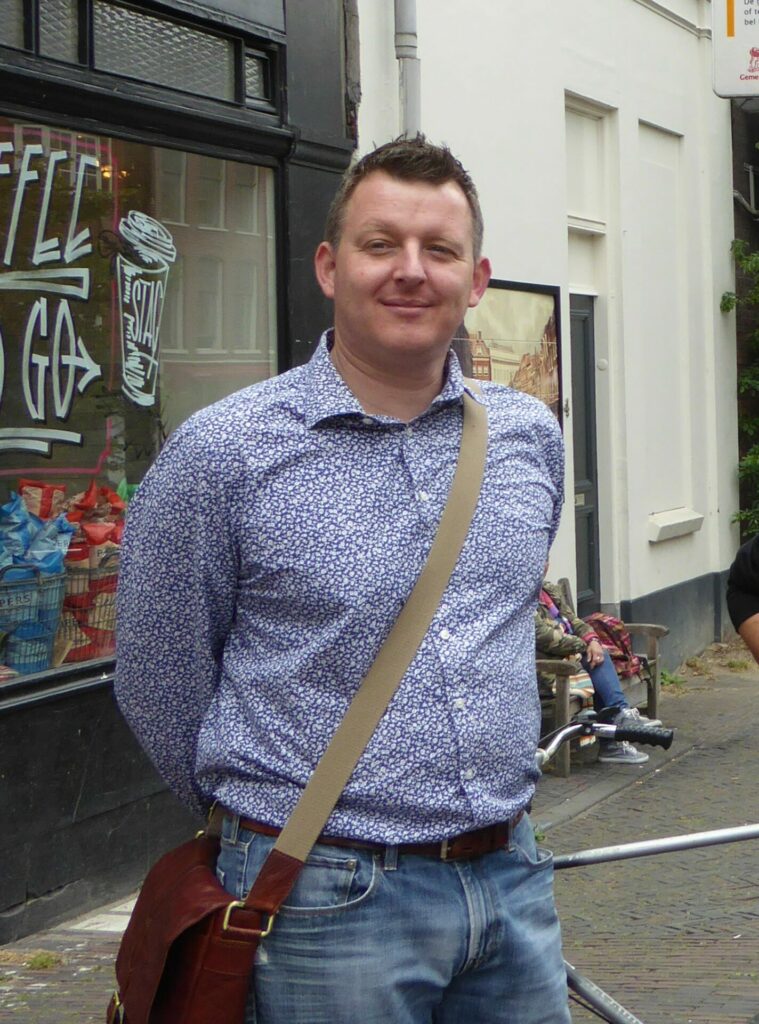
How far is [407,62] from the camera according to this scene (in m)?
7.68

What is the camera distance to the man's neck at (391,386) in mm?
2211

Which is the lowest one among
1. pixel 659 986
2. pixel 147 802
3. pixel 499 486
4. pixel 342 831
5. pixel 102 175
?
pixel 659 986

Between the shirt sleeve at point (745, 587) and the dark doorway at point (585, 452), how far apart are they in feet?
23.6

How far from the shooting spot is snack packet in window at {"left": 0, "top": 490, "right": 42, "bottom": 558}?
5.55m

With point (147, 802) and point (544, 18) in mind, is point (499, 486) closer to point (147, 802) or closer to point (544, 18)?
point (147, 802)

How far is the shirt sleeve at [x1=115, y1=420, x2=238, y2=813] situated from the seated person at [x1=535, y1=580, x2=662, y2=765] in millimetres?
5624

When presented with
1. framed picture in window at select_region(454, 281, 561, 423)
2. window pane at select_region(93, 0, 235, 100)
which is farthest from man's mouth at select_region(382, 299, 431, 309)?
framed picture in window at select_region(454, 281, 561, 423)

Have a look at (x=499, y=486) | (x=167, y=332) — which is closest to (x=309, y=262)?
(x=167, y=332)

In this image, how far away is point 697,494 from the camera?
11.9 m

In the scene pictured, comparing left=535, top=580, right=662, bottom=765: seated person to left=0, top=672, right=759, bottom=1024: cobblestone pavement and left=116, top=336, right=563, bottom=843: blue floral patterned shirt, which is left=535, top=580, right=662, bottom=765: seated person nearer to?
left=0, top=672, right=759, bottom=1024: cobblestone pavement

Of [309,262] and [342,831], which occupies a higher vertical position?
[309,262]

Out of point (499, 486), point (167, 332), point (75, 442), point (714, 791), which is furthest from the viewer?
point (714, 791)

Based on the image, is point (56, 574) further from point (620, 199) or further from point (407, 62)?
point (620, 199)

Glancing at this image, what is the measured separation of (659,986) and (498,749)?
308 cm
